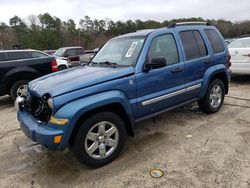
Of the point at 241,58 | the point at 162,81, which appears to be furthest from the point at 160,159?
the point at 241,58

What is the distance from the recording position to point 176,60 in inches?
166

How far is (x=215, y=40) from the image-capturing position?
16.8 ft

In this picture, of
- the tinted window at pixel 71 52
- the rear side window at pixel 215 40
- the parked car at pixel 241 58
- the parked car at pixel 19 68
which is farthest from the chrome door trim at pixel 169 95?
the tinted window at pixel 71 52

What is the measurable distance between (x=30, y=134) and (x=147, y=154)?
66.8 inches

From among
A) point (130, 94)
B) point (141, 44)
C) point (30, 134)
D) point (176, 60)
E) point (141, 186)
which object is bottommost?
point (141, 186)

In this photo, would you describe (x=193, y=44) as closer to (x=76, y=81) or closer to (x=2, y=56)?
(x=76, y=81)

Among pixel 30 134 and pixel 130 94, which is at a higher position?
pixel 130 94

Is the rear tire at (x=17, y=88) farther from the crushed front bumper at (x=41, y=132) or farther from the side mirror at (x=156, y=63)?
the side mirror at (x=156, y=63)

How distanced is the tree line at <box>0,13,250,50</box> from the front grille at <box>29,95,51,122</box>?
25.3 m

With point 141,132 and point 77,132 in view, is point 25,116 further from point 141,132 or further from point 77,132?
point 141,132

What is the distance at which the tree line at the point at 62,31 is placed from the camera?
116 feet

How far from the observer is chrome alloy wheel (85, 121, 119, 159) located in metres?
3.23

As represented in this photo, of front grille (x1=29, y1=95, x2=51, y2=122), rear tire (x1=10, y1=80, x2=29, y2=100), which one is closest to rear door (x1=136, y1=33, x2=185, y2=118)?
front grille (x1=29, y1=95, x2=51, y2=122)

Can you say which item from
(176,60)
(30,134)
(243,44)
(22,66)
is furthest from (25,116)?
(243,44)
